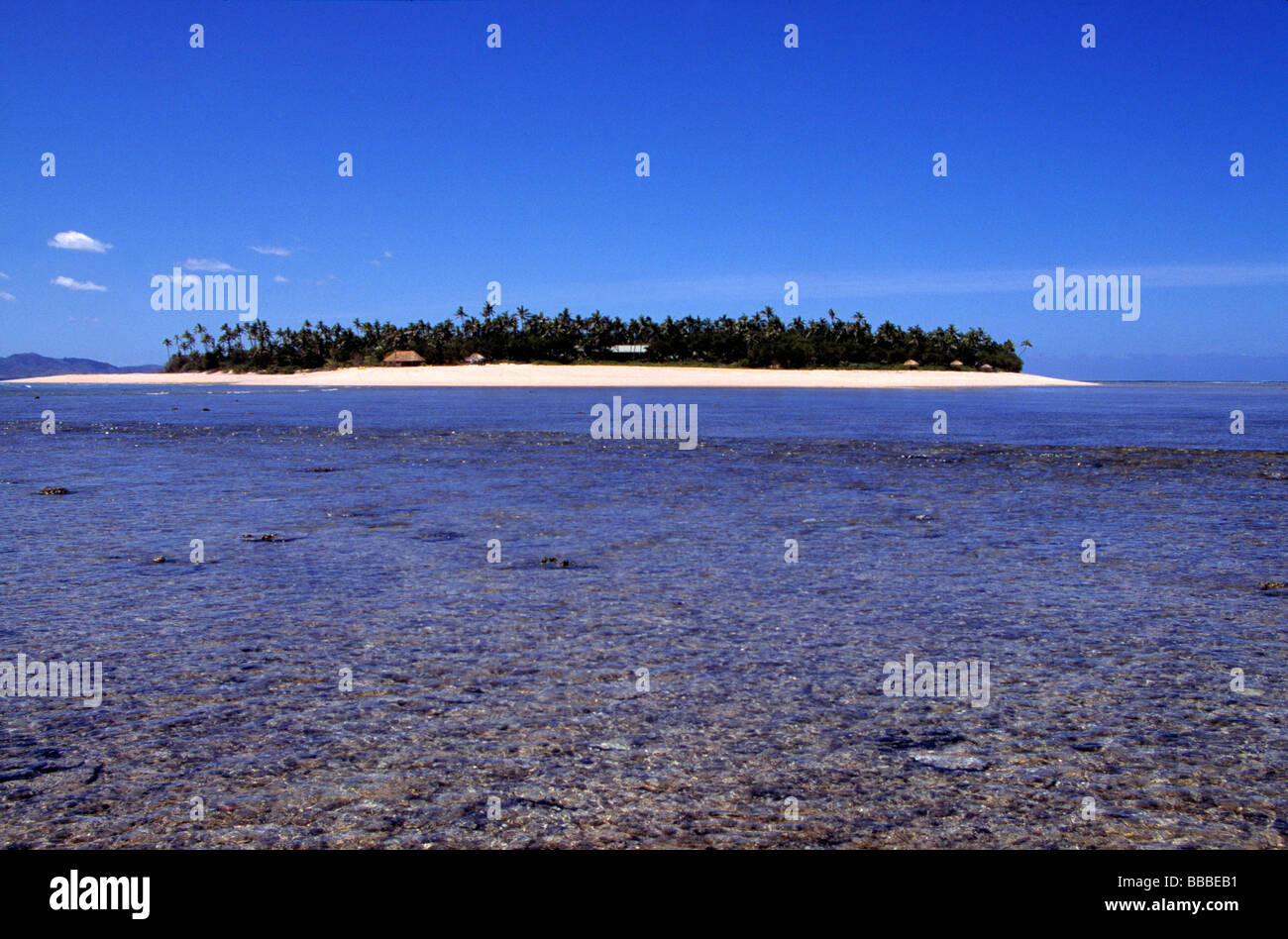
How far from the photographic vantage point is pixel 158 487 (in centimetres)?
1697

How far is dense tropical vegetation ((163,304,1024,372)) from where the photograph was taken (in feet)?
540

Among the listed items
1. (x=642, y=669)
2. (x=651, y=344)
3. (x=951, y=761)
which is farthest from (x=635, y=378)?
(x=951, y=761)

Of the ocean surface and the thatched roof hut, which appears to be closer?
the ocean surface

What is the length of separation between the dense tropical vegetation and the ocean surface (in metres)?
148

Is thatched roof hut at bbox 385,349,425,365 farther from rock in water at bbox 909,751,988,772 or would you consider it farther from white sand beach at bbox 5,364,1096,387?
rock in water at bbox 909,751,988,772

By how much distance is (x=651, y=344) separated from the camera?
174625 mm

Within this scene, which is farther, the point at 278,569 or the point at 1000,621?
the point at 278,569

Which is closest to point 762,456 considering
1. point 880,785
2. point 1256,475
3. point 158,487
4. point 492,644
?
point 1256,475

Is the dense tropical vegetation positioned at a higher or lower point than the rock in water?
higher

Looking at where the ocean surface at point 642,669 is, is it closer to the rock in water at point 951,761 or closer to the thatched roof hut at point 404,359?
the rock in water at point 951,761

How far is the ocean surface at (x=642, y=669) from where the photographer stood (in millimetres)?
4543

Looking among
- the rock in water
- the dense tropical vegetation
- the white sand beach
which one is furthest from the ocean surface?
the dense tropical vegetation
